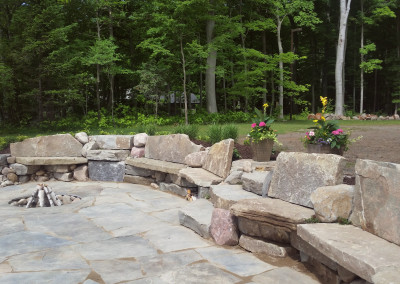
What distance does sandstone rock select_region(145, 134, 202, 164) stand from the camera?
6027 mm

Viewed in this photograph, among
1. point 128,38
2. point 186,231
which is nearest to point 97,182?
point 186,231

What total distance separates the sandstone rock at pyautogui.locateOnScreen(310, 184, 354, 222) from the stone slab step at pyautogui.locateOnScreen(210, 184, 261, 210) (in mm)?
1044

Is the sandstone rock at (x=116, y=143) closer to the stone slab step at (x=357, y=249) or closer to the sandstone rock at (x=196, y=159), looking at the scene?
the sandstone rock at (x=196, y=159)

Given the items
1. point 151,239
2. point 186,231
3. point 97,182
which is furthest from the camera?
point 97,182

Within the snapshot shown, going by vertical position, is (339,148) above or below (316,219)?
above

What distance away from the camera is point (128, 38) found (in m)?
17.4

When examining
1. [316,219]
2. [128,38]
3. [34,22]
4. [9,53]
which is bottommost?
[316,219]

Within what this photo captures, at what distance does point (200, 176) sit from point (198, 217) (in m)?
1.32

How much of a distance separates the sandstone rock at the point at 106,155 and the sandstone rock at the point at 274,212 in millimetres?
4226

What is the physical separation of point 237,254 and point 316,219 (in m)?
0.79

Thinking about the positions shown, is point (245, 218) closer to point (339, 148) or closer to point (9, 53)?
point (339, 148)

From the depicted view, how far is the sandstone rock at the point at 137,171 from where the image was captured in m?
6.55

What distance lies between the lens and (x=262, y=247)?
302 centimetres

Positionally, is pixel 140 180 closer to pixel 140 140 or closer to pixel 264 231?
pixel 140 140
